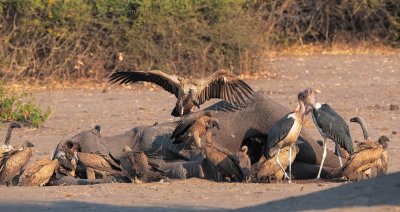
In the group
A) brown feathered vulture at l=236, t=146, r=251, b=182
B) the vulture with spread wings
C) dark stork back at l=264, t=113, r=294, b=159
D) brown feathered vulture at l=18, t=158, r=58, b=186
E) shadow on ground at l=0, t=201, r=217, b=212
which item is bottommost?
shadow on ground at l=0, t=201, r=217, b=212

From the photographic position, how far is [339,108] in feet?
38.1

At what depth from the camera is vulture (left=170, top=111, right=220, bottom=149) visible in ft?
21.8

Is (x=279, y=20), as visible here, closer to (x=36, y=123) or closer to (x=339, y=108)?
(x=339, y=108)

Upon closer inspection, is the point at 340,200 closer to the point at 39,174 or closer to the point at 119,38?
the point at 39,174

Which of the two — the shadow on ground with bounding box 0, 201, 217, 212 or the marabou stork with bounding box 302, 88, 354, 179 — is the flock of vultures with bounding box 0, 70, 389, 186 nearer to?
the marabou stork with bounding box 302, 88, 354, 179

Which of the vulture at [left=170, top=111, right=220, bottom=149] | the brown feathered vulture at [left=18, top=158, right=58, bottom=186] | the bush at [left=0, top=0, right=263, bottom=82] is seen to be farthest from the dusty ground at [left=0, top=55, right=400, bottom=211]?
the bush at [left=0, top=0, right=263, bottom=82]

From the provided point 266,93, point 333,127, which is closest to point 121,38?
point 266,93

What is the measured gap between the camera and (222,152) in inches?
243

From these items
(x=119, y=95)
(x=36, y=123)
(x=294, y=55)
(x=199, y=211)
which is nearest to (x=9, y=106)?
(x=36, y=123)

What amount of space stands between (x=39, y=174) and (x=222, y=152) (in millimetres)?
1537

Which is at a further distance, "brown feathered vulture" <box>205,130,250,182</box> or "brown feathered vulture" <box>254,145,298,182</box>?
"brown feathered vulture" <box>254,145,298,182</box>

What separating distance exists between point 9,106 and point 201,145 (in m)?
4.66

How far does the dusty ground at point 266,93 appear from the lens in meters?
4.52

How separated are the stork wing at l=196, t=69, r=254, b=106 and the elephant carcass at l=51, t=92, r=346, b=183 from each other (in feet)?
0.99
